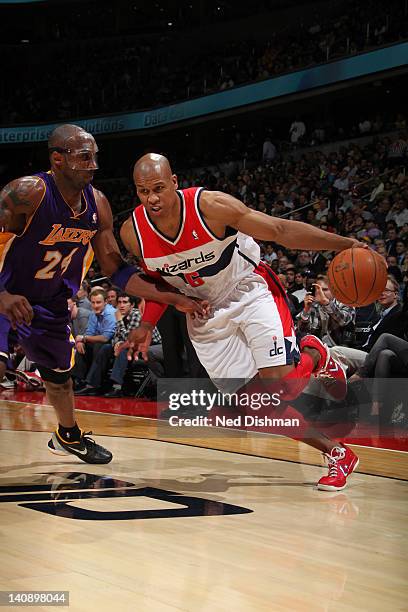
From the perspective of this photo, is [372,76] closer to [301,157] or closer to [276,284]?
[301,157]

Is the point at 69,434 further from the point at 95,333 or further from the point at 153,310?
the point at 95,333

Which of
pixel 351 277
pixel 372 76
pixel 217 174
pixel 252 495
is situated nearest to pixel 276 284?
pixel 351 277

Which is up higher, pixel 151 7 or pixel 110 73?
pixel 151 7

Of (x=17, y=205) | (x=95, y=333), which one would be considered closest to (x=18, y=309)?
(x=17, y=205)

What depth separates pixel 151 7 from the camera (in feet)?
79.9

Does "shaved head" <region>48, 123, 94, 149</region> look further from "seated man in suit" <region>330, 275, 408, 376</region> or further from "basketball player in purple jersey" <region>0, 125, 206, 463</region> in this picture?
"seated man in suit" <region>330, 275, 408, 376</region>

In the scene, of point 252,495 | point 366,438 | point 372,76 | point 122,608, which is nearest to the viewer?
point 122,608

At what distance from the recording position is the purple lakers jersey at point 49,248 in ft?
14.2

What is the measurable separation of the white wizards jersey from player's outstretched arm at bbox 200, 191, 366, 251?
14 centimetres

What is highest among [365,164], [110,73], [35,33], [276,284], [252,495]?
[35,33]

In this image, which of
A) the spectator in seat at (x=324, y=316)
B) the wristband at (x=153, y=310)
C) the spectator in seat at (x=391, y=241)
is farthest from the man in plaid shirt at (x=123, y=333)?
the wristband at (x=153, y=310)

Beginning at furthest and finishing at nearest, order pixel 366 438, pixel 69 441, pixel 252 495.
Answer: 1. pixel 366 438
2. pixel 69 441
3. pixel 252 495

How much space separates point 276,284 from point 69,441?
1.59 m

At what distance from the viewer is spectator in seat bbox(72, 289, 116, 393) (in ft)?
29.8
